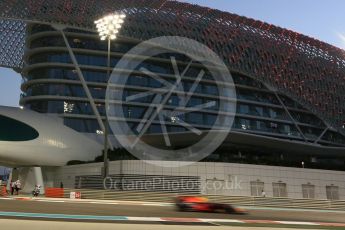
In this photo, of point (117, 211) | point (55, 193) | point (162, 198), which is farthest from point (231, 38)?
point (117, 211)

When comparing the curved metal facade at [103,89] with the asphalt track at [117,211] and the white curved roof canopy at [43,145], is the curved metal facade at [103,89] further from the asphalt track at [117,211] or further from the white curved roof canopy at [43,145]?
the asphalt track at [117,211]

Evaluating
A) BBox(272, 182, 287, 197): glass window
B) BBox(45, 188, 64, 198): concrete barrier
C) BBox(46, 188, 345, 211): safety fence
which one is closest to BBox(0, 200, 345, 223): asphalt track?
BBox(46, 188, 345, 211): safety fence

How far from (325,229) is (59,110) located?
6079 cm

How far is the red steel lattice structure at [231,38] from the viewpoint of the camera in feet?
208

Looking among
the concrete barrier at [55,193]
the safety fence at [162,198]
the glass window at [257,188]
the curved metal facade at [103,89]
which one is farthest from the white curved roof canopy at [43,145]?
the glass window at [257,188]

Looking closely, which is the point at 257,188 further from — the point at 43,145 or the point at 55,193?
the point at 43,145

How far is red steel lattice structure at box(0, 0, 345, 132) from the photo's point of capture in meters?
63.5

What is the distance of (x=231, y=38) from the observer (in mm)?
72312

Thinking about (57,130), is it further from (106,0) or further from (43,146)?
(106,0)

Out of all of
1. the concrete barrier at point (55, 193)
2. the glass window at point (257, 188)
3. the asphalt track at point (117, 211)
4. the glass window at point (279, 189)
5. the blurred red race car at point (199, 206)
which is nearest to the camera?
the asphalt track at point (117, 211)

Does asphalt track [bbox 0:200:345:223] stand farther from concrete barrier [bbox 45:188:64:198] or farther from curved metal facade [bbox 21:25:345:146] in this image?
curved metal facade [bbox 21:25:345:146]

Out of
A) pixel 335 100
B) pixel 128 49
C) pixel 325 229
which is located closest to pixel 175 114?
pixel 128 49

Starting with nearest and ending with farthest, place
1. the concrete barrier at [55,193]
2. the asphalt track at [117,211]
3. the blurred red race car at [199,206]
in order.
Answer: the asphalt track at [117,211]
the blurred red race car at [199,206]
the concrete barrier at [55,193]

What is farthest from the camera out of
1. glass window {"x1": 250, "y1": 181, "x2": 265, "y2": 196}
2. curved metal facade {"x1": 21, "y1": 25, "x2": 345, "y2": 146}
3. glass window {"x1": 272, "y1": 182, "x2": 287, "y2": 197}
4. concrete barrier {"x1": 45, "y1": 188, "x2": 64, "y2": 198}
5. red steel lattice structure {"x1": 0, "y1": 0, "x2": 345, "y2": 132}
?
curved metal facade {"x1": 21, "y1": 25, "x2": 345, "y2": 146}
